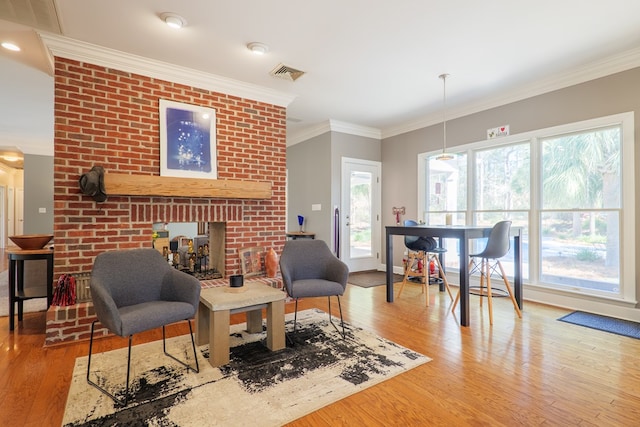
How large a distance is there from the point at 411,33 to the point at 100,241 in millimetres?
3434

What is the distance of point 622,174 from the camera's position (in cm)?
331

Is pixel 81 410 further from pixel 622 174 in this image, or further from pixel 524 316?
pixel 622 174

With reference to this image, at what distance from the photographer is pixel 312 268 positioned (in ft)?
10.4

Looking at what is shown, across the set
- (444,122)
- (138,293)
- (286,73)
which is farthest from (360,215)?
(138,293)

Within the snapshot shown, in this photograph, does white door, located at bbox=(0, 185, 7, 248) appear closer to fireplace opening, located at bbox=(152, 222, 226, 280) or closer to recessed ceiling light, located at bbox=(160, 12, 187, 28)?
fireplace opening, located at bbox=(152, 222, 226, 280)

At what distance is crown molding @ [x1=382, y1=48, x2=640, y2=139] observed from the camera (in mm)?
3250

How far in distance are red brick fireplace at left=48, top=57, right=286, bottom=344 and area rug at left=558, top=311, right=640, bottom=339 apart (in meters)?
3.46

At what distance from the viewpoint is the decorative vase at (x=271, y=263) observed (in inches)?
154

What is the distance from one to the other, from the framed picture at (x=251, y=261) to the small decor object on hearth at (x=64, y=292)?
63.3 inches

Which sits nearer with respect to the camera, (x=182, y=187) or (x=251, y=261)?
(x=182, y=187)

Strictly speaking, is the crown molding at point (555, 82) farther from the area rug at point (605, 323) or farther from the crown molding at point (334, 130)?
the area rug at point (605, 323)

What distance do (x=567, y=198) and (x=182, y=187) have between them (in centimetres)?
428

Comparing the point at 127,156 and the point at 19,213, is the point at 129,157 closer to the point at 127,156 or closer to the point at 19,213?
the point at 127,156

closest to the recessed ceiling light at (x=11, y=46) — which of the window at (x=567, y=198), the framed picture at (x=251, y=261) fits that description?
the framed picture at (x=251, y=261)
